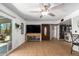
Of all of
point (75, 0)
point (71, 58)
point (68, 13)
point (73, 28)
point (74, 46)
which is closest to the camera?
point (75, 0)

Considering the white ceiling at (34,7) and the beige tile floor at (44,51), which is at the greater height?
the white ceiling at (34,7)

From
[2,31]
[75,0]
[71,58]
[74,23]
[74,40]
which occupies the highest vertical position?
[75,0]

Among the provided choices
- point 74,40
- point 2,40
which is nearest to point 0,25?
point 2,40

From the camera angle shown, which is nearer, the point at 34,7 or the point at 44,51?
the point at 44,51

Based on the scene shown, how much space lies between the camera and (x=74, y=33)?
3.03 metres

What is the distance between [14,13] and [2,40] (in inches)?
45.5

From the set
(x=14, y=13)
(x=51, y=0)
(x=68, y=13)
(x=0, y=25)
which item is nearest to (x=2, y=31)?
(x=0, y=25)

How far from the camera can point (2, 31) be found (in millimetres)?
2508

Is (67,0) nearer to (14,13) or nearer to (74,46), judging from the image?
(74,46)

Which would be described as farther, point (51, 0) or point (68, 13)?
point (68, 13)

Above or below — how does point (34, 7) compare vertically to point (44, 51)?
above

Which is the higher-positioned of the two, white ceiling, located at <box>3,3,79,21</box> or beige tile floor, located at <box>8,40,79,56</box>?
white ceiling, located at <box>3,3,79,21</box>

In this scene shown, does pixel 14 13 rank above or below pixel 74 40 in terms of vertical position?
above

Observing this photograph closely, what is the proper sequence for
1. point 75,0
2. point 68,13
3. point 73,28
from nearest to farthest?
point 75,0 → point 73,28 → point 68,13
